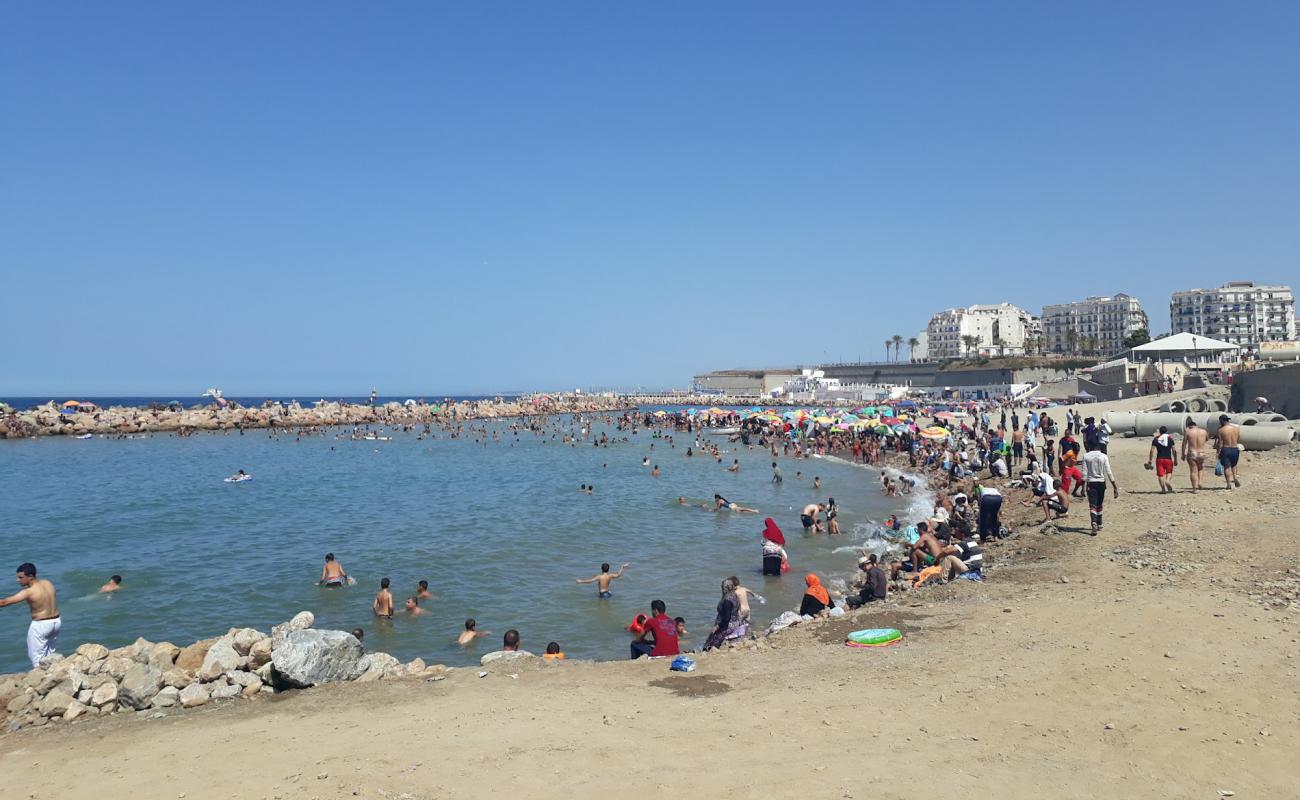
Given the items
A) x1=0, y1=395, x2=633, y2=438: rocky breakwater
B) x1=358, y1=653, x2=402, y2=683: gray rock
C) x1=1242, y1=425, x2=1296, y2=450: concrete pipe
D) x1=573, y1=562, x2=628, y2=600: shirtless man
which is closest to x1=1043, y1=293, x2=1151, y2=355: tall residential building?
x1=0, y1=395, x2=633, y2=438: rocky breakwater

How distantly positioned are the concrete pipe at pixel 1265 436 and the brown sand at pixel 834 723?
13.5m

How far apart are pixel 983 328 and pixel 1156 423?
10933 cm

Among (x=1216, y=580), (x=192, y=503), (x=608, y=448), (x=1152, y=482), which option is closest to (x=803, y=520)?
(x=1152, y=482)

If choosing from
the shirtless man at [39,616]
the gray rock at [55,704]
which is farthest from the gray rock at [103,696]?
the shirtless man at [39,616]

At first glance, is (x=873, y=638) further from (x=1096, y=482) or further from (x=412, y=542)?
(x=412, y=542)

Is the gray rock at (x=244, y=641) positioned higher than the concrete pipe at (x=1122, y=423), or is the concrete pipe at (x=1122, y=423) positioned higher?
the concrete pipe at (x=1122, y=423)

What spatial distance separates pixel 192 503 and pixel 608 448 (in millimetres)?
25229

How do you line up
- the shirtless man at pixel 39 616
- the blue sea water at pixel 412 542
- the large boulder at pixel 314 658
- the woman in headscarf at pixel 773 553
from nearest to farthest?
the large boulder at pixel 314 658 → the shirtless man at pixel 39 616 → the blue sea water at pixel 412 542 → the woman in headscarf at pixel 773 553

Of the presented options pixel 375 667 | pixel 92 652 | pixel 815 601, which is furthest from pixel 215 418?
pixel 815 601

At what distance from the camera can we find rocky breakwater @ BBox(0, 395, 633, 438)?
55.5m

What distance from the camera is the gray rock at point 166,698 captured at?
23.2 ft

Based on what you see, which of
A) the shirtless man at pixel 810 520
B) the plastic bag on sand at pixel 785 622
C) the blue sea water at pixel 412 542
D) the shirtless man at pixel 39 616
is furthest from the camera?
the shirtless man at pixel 810 520

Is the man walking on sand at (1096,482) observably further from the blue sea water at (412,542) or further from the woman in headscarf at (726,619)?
the woman in headscarf at (726,619)

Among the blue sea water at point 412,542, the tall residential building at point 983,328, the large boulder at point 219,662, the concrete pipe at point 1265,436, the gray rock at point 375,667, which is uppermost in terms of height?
the tall residential building at point 983,328
